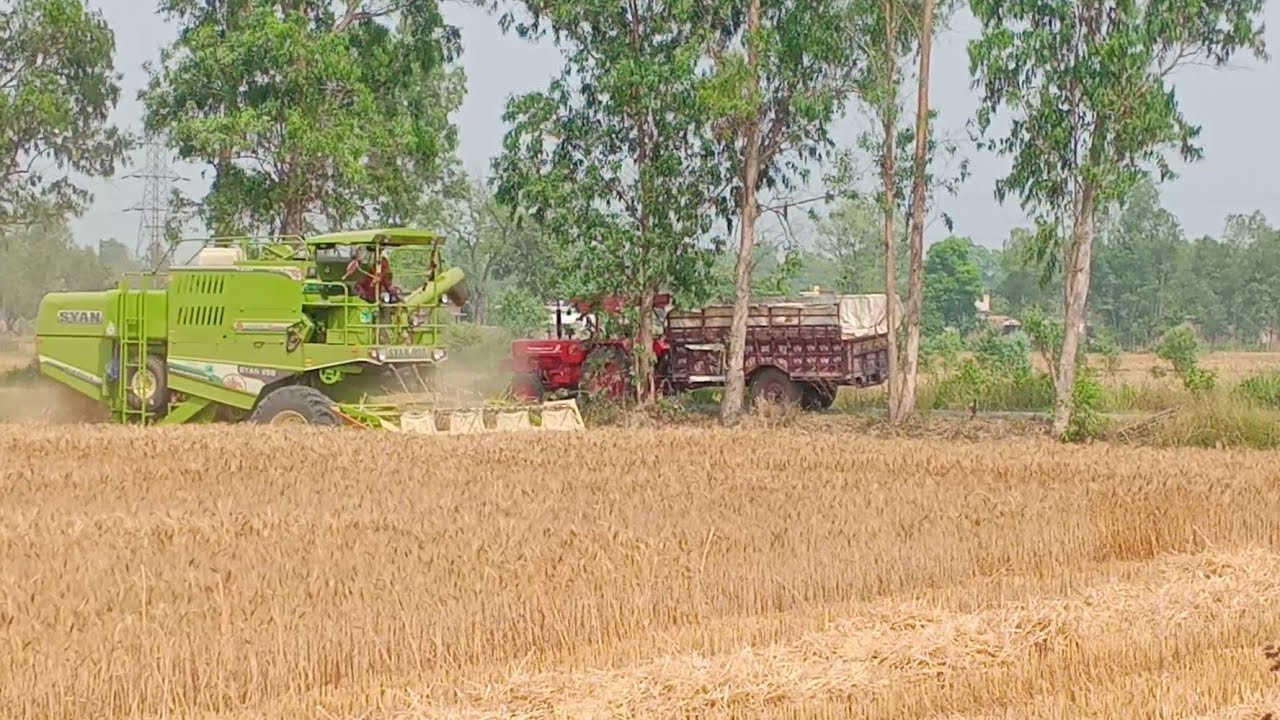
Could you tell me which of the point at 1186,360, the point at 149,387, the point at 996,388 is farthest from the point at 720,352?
the point at 149,387

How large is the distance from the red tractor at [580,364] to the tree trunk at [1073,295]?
6.35 meters

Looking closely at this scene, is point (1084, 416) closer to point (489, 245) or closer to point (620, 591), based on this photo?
point (620, 591)

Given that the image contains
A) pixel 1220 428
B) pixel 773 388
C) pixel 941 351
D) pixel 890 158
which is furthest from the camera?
pixel 941 351

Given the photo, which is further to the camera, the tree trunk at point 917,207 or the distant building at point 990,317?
the distant building at point 990,317

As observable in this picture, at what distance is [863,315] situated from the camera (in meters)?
26.1

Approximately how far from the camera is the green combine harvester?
61.4ft

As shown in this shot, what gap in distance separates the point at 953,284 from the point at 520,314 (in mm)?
49746

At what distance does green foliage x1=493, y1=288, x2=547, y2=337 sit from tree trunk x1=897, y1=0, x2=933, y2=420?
14011 millimetres

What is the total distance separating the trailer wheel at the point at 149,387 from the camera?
1988 cm

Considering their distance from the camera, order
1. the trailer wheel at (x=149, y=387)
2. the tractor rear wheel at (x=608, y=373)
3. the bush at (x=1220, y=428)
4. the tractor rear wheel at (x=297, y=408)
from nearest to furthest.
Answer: the tractor rear wheel at (x=297, y=408) < the trailer wheel at (x=149, y=387) < the bush at (x=1220, y=428) < the tractor rear wheel at (x=608, y=373)

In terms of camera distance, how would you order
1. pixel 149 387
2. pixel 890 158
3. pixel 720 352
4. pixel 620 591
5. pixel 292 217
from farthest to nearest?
pixel 292 217 → pixel 720 352 → pixel 890 158 → pixel 149 387 → pixel 620 591

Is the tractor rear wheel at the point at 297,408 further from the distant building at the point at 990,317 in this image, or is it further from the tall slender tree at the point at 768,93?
the distant building at the point at 990,317

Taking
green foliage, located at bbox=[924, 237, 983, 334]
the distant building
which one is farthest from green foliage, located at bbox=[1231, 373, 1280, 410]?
green foliage, located at bbox=[924, 237, 983, 334]

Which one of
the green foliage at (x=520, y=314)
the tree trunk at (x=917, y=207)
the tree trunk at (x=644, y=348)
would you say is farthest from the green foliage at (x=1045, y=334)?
the green foliage at (x=520, y=314)
